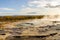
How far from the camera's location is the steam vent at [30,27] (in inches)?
77.7

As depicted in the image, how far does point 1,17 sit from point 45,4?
81 centimetres

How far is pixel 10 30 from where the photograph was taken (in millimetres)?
2004

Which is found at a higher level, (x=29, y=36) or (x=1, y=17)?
(x=1, y=17)

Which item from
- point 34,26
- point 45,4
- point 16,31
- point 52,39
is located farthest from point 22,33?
point 45,4

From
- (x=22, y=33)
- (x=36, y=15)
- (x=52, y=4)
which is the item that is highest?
(x=52, y=4)

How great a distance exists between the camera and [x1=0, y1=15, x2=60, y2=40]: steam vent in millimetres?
1974

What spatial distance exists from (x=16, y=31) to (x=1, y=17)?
363 millimetres

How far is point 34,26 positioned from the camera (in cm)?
203

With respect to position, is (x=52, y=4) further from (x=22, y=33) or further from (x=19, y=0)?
(x=22, y=33)

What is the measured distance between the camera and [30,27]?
202cm

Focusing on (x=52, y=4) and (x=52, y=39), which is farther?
(x=52, y=4)

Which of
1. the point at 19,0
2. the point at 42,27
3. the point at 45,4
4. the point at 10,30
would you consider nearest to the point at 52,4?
the point at 45,4

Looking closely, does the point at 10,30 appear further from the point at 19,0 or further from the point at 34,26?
the point at 19,0

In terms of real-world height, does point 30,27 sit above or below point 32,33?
above
